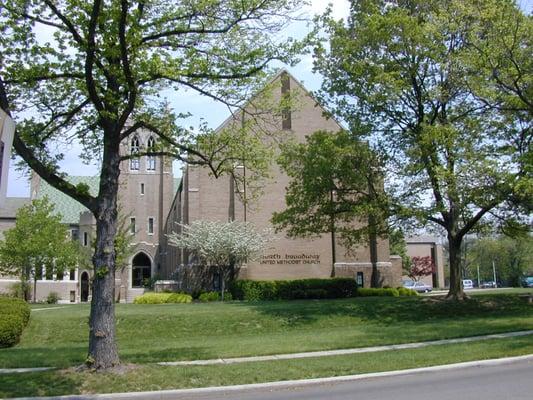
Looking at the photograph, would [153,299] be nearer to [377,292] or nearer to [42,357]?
[377,292]

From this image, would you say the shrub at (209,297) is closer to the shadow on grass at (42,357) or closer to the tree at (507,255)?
the shadow on grass at (42,357)

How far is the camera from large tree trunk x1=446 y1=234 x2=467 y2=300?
25203 millimetres

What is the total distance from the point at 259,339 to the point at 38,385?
8.17m

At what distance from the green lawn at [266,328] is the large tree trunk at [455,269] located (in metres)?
0.76

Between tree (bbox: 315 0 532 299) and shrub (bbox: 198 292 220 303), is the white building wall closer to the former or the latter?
tree (bbox: 315 0 532 299)

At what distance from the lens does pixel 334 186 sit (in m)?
24.3

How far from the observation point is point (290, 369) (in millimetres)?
11609

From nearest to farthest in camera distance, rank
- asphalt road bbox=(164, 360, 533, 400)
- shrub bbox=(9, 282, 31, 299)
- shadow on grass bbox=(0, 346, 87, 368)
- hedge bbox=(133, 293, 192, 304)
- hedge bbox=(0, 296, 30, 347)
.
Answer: asphalt road bbox=(164, 360, 533, 400), shadow on grass bbox=(0, 346, 87, 368), hedge bbox=(0, 296, 30, 347), hedge bbox=(133, 293, 192, 304), shrub bbox=(9, 282, 31, 299)

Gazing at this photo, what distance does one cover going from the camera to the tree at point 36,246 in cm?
3981

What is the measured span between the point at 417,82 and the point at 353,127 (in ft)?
11.1

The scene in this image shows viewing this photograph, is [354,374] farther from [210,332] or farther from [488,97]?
[488,97]

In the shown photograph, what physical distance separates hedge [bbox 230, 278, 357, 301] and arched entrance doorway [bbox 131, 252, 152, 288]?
25.7 meters

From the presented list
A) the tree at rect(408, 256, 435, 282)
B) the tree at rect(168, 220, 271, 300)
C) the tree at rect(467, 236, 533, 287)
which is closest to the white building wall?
the tree at rect(168, 220, 271, 300)

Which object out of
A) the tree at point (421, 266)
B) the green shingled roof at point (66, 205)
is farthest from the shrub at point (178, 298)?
the tree at point (421, 266)
